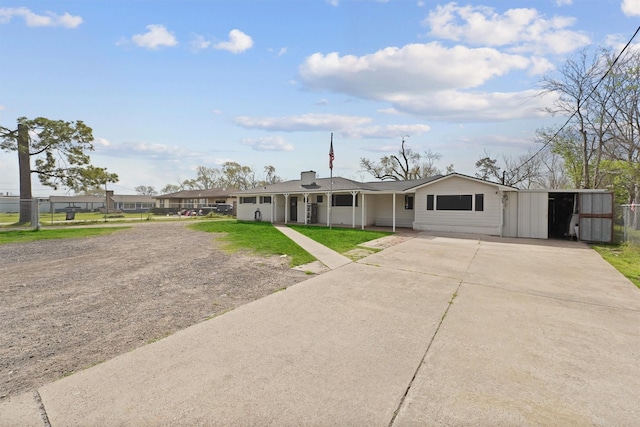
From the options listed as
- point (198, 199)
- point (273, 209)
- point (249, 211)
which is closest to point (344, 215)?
point (273, 209)

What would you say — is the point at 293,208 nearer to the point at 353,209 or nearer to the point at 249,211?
the point at 249,211

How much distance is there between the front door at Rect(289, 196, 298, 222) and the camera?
72.8 feet

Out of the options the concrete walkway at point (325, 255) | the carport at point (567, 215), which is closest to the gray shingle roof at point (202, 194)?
the concrete walkway at point (325, 255)

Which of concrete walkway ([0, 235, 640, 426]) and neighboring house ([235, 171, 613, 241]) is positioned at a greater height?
neighboring house ([235, 171, 613, 241])

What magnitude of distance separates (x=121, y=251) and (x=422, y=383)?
10437 millimetres

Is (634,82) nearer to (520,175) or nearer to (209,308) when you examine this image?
(520,175)

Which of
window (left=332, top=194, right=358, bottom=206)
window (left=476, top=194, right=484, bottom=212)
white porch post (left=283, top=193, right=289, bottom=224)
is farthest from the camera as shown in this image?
white porch post (left=283, top=193, right=289, bottom=224)

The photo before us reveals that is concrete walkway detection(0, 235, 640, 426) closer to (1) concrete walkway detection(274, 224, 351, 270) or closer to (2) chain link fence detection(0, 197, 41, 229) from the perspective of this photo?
(1) concrete walkway detection(274, 224, 351, 270)

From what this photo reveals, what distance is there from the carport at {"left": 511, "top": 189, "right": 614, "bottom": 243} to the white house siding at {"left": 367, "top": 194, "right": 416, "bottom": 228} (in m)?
5.62

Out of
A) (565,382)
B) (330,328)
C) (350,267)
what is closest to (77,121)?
(350,267)

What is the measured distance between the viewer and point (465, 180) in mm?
15039

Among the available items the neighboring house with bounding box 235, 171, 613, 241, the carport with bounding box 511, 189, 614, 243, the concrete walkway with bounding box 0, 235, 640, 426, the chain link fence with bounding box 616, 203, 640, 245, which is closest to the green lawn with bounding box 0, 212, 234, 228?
the neighboring house with bounding box 235, 171, 613, 241

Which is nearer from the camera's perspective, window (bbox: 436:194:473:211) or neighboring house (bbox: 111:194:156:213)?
window (bbox: 436:194:473:211)

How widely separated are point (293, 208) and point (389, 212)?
7.34 metres
